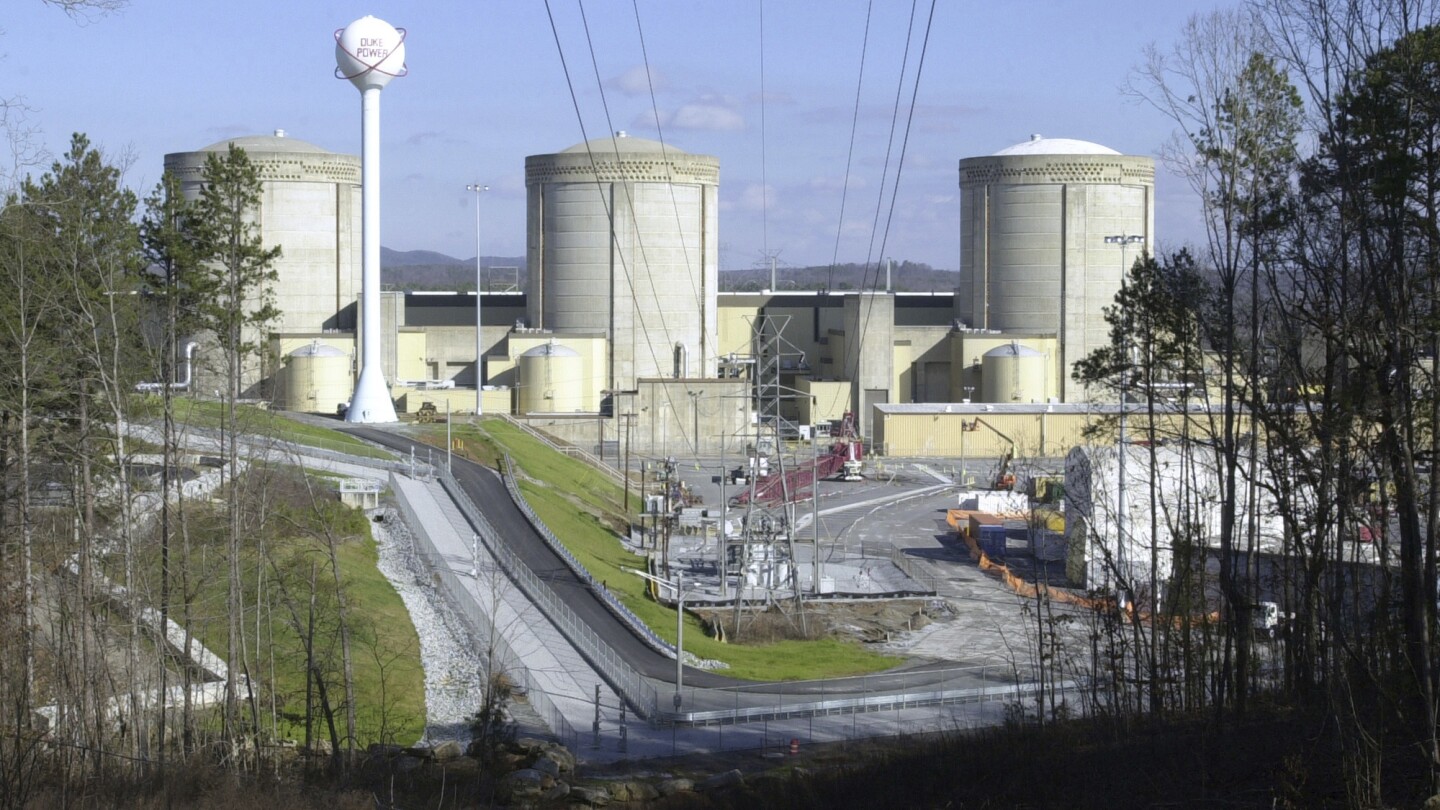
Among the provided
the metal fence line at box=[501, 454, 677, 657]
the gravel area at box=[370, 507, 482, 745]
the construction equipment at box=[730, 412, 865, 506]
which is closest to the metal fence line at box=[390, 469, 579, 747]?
the gravel area at box=[370, 507, 482, 745]

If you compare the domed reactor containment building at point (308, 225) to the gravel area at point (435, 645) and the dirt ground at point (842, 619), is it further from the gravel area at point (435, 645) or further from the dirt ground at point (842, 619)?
the dirt ground at point (842, 619)

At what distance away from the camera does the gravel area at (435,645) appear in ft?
66.1

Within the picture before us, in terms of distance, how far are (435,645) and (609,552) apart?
12.2 m

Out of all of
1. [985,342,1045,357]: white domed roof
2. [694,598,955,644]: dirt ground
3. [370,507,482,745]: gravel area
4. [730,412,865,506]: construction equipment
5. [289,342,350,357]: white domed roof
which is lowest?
[694,598,955,644]: dirt ground

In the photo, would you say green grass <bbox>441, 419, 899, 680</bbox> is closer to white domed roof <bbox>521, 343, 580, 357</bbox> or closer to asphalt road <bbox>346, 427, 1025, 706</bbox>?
asphalt road <bbox>346, 427, 1025, 706</bbox>

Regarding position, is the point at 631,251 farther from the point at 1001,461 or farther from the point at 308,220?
the point at 1001,461

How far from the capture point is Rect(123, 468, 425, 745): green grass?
18578 millimetres

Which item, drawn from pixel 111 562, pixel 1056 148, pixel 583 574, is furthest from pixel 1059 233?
pixel 111 562

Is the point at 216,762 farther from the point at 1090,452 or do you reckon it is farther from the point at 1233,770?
the point at 1090,452

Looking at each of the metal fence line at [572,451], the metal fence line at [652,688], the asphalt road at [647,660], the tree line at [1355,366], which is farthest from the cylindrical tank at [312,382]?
the tree line at [1355,366]

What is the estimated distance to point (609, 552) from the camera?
35.2m

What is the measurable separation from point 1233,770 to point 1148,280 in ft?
40.6

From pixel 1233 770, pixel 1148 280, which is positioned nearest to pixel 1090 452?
pixel 1148 280

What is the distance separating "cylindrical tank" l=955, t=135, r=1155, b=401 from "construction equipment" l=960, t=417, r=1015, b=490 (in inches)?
243
